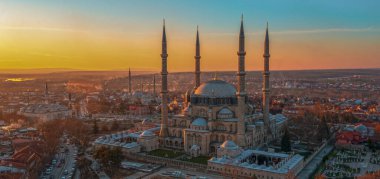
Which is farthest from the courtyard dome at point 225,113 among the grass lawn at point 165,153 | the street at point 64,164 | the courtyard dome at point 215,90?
the street at point 64,164

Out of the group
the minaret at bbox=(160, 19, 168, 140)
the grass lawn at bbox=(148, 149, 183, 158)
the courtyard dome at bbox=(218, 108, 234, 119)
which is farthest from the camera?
the minaret at bbox=(160, 19, 168, 140)

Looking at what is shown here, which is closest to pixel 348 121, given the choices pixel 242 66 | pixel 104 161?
pixel 242 66

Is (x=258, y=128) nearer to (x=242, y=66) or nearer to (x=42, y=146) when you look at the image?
(x=242, y=66)

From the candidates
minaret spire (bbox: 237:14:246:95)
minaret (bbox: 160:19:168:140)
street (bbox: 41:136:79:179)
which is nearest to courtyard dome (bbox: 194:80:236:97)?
minaret spire (bbox: 237:14:246:95)

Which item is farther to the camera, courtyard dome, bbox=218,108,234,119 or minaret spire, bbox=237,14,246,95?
courtyard dome, bbox=218,108,234,119

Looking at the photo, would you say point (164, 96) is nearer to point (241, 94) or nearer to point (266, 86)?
point (241, 94)

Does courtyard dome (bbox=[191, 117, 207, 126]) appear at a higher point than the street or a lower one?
higher

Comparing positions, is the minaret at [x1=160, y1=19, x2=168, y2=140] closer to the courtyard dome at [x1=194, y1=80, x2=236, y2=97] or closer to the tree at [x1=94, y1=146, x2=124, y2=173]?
the courtyard dome at [x1=194, y1=80, x2=236, y2=97]

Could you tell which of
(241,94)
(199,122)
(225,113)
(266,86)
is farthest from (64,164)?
(266,86)
